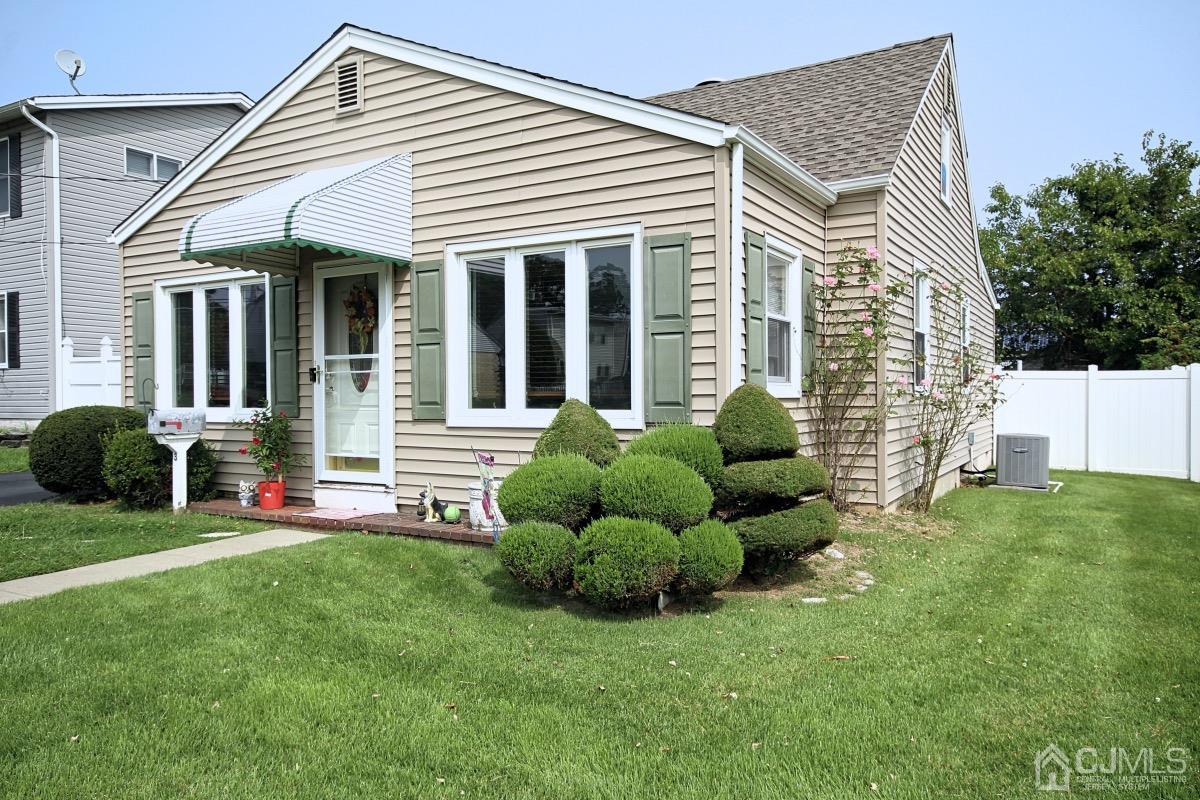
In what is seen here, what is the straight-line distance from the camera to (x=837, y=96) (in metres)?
10.4

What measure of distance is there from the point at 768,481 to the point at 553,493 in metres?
1.43

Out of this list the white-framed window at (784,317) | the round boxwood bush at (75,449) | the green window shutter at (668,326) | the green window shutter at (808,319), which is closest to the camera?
the green window shutter at (668,326)

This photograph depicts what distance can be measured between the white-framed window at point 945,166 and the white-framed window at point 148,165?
14.5 meters

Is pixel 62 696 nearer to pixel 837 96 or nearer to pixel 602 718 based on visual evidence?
pixel 602 718

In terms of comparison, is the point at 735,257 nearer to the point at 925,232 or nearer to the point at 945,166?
the point at 925,232

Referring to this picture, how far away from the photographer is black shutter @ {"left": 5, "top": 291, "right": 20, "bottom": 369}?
16.0 m

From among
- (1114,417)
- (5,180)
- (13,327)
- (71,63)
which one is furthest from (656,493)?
(71,63)

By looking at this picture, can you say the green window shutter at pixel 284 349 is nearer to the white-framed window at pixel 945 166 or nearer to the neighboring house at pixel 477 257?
the neighboring house at pixel 477 257

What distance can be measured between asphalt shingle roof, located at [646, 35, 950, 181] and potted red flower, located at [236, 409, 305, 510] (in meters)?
5.54

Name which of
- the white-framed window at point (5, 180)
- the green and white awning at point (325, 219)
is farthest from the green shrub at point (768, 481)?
the white-framed window at point (5, 180)

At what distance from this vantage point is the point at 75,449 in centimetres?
903

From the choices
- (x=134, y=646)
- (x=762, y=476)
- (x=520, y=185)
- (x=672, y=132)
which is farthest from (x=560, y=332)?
A: (x=134, y=646)

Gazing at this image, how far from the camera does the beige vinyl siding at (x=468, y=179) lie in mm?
6453

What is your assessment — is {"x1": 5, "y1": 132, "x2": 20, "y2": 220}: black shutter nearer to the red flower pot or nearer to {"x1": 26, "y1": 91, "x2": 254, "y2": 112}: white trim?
{"x1": 26, "y1": 91, "x2": 254, "y2": 112}: white trim
